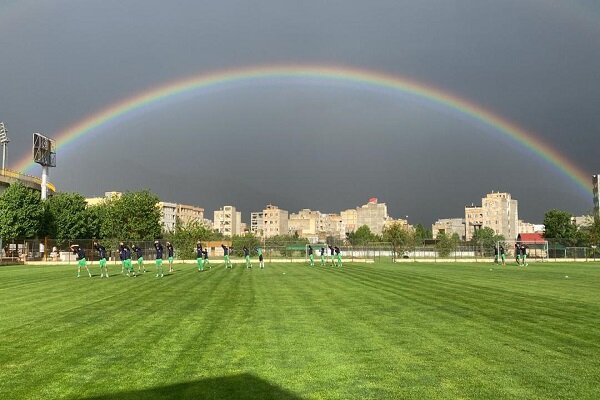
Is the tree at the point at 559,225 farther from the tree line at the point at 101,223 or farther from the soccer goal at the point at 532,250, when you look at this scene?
the soccer goal at the point at 532,250

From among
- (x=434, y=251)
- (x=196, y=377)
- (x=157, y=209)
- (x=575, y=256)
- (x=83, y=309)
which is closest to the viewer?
(x=196, y=377)

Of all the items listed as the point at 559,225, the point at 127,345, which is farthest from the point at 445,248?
the point at 127,345

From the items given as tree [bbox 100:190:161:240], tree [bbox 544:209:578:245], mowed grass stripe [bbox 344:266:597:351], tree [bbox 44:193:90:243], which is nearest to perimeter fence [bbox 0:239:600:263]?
tree [bbox 44:193:90:243]

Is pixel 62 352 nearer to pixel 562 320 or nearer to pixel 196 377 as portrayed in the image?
pixel 196 377

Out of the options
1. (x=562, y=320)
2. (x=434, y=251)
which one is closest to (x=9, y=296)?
(x=562, y=320)

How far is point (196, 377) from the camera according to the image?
8570mm

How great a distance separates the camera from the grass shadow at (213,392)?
24.7ft

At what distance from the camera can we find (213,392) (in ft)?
25.5

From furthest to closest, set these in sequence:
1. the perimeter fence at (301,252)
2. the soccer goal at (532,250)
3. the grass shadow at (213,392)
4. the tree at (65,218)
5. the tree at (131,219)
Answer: the tree at (131,219) → the tree at (65,218) → the soccer goal at (532,250) → the perimeter fence at (301,252) → the grass shadow at (213,392)

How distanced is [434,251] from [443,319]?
2819 inches

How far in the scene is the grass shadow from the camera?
7.54 metres

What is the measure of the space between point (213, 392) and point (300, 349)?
130 inches

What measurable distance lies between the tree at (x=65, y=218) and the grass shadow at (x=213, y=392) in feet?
279

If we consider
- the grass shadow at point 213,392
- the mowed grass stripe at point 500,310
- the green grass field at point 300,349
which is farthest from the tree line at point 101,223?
the grass shadow at point 213,392
